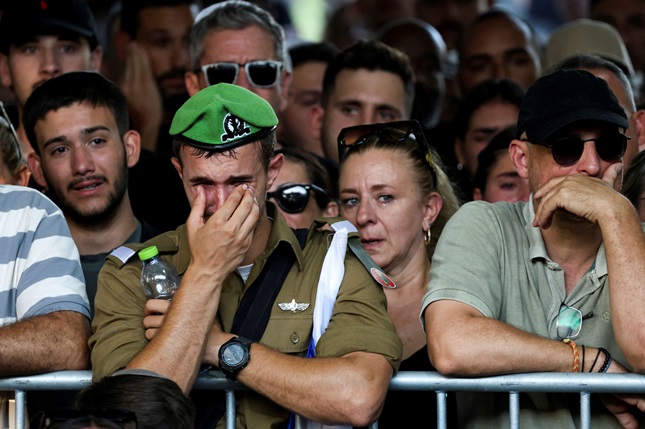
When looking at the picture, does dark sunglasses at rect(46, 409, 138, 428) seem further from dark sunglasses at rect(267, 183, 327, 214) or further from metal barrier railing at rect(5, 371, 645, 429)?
dark sunglasses at rect(267, 183, 327, 214)

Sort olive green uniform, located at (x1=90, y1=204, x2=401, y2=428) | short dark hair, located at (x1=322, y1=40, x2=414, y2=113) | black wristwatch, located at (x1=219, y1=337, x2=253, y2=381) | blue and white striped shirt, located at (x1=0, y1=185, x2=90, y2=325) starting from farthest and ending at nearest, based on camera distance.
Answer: short dark hair, located at (x1=322, y1=40, x2=414, y2=113)
blue and white striped shirt, located at (x1=0, y1=185, x2=90, y2=325)
olive green uniform, located at (x1=90, y1=204, x2=401, y2=428)
black wristwatch, located at (x1=219, y1=337, x2=253, y2=381)

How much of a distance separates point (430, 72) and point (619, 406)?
15.8 feet

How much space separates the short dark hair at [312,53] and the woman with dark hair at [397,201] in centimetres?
258

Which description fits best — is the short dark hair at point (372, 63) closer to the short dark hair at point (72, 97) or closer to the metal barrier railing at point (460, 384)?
the short dark hair at point (72, 97)

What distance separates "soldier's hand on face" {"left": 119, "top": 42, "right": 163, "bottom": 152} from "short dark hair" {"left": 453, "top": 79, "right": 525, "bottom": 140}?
1904mm

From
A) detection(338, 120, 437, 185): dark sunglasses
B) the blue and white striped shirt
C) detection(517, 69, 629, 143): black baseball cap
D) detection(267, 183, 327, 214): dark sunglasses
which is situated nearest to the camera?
detection(517, 69, 629, 143): black baseball cap

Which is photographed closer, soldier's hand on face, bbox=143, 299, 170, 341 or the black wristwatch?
the black wristwatch

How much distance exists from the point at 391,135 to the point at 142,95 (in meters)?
2.70

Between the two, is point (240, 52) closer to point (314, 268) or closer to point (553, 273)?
point (314, 268)

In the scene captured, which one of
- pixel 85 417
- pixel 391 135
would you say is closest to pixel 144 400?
pixel 85 417

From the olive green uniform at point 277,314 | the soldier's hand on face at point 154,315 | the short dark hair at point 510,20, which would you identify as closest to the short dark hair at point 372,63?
the short dark hair at point 510,20

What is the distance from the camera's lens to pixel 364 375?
4156mm

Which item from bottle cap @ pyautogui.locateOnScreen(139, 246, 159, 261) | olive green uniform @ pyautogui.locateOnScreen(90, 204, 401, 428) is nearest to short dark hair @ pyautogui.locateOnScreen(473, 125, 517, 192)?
olive green uniform @ pyautogui.locateOnScreen(90, 204, 401, 428)

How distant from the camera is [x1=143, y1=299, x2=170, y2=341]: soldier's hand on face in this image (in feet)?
14.4
